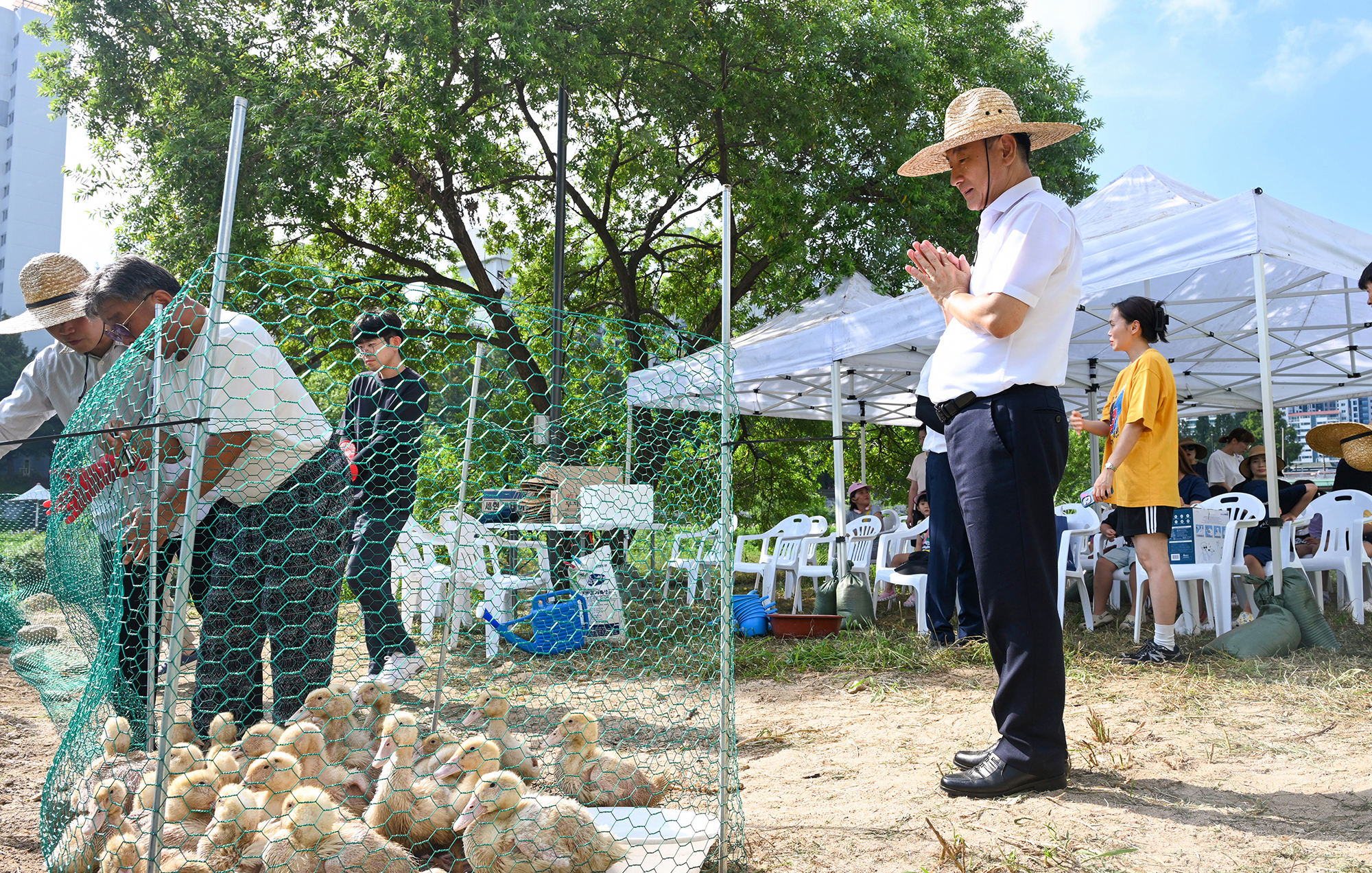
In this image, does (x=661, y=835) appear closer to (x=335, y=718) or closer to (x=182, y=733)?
(x=335, y=718)

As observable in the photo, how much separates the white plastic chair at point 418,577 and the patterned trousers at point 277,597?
1.70 meters

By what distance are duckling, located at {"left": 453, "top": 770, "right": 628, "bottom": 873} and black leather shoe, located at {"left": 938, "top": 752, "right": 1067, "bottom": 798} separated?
38.0 inches

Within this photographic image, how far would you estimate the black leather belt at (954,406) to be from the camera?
248cm

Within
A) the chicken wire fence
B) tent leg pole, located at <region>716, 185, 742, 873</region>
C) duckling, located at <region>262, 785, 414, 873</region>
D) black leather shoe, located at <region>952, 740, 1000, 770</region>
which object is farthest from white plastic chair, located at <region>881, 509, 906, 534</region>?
duckling, located at <region>262, 785, 414, 873</region>

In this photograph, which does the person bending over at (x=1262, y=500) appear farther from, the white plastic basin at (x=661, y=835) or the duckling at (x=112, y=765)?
the duckling at (x=112, y=765)

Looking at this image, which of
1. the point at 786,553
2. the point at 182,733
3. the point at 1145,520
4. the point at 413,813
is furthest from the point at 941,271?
the point at 786,553

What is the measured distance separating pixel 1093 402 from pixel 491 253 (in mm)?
7954

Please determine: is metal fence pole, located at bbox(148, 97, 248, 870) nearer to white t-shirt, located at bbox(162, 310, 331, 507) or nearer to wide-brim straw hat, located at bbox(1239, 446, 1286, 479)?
white t-shirt, located at bbox(162, 310, 331, 507)

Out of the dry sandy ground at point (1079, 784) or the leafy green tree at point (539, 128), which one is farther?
the leafy green tree at point (539, 128)

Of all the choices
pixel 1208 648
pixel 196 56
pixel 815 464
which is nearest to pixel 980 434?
pixel 1208 648

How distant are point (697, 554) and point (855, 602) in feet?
4.71

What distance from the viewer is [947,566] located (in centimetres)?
530

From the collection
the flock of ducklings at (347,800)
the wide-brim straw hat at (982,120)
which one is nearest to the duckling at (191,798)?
the flock of ducklings at (347,800)

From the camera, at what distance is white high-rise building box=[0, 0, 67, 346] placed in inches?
1837
